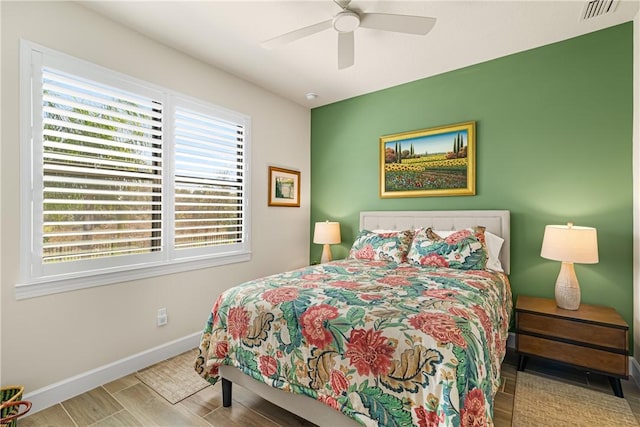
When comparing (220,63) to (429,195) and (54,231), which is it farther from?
(429,195)

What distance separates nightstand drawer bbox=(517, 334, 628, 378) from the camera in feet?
6.89

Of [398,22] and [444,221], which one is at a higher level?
[398,22]

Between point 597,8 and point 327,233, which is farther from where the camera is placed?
point 327,233

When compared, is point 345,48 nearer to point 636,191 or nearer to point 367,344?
point 367,344

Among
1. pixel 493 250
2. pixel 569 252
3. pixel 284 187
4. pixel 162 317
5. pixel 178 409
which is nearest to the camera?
pixel 178 409

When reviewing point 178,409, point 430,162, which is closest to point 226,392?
point 178,409

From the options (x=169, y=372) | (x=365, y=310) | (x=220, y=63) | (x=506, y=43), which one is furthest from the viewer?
(x=220, y=63)

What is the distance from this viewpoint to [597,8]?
2246mm

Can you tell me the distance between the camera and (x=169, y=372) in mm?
2492

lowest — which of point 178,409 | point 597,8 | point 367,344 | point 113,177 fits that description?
point 178,409

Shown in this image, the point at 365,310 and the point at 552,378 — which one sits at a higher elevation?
the point at 365,310

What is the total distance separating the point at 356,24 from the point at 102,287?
272 cm

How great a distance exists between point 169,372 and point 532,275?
331 cm

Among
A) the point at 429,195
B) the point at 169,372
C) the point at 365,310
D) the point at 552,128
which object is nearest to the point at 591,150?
the point at 552,128
